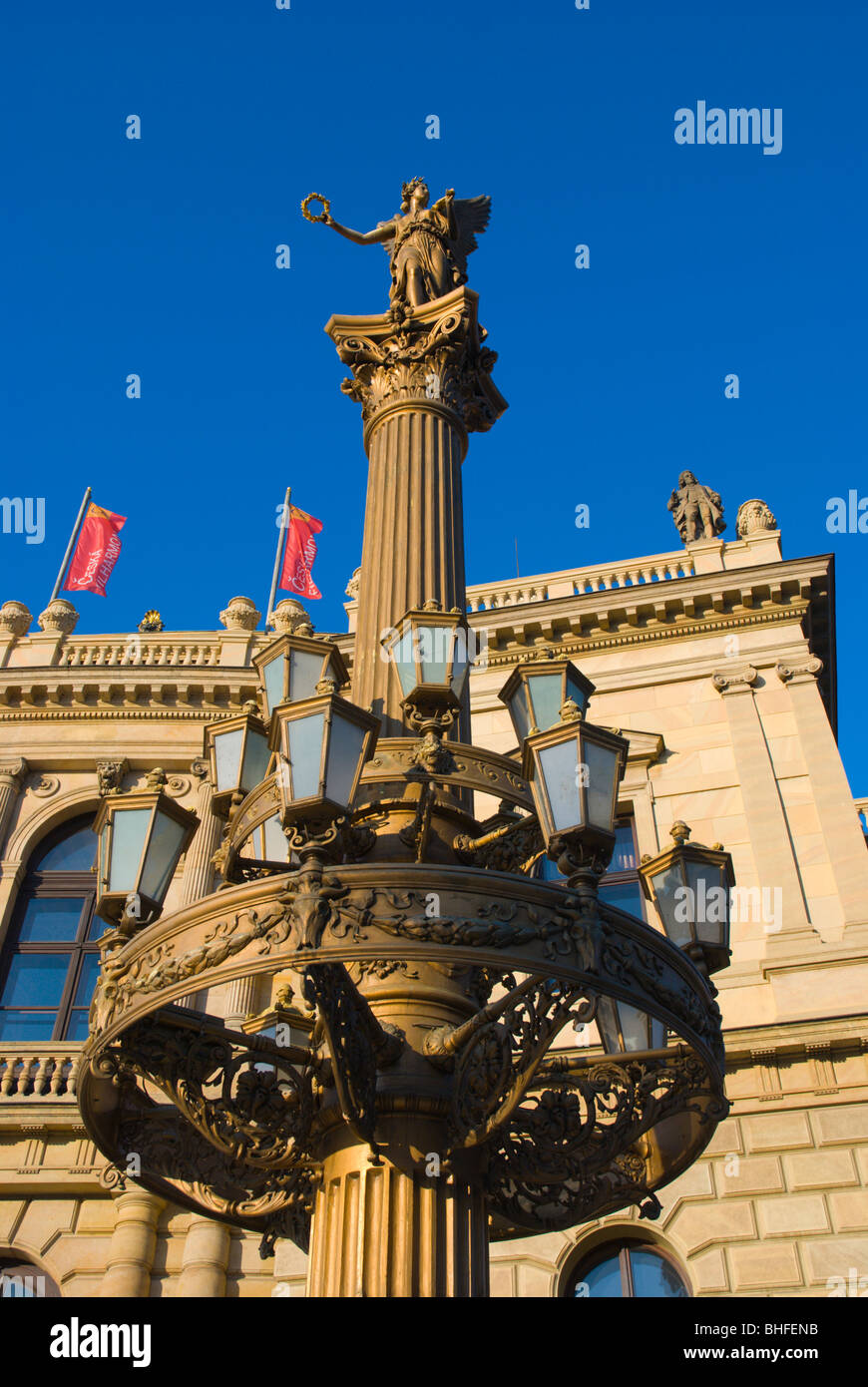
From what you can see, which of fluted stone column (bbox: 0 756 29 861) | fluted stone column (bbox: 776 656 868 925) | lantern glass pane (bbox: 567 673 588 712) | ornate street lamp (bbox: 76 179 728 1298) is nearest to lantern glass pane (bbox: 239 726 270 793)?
ornate street lamp (bbox: 76 179 728 1298)

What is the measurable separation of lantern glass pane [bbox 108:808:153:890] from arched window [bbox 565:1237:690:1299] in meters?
10.4

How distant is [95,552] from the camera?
28109mm

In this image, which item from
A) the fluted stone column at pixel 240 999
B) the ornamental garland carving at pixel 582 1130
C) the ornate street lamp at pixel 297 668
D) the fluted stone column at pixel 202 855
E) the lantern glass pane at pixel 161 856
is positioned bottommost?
the ornamental garland carving at pixel 582 1130

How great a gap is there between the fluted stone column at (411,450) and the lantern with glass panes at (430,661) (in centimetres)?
52

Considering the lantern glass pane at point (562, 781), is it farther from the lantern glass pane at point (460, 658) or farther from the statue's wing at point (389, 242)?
the statue's wing at point (389, 242)

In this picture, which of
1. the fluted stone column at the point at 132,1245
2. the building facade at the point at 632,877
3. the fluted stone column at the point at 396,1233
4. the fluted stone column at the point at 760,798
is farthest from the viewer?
the fluted stone column at the point at 760,798

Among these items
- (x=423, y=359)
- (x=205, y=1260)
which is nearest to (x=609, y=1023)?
(x=423, y=359)

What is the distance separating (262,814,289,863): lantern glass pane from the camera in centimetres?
802

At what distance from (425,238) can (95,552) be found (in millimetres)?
18920

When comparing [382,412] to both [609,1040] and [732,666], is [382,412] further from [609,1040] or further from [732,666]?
[732,666]

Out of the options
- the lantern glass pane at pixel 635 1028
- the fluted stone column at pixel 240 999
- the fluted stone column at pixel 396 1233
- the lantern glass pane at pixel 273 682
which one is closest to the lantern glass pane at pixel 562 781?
the fluted stone column at pixel 396 1233

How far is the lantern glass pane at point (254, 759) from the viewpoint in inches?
336

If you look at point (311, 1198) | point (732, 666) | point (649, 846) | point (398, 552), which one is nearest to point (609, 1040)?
point (311, 1198)

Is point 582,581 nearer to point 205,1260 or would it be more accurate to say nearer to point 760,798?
point 760,798
